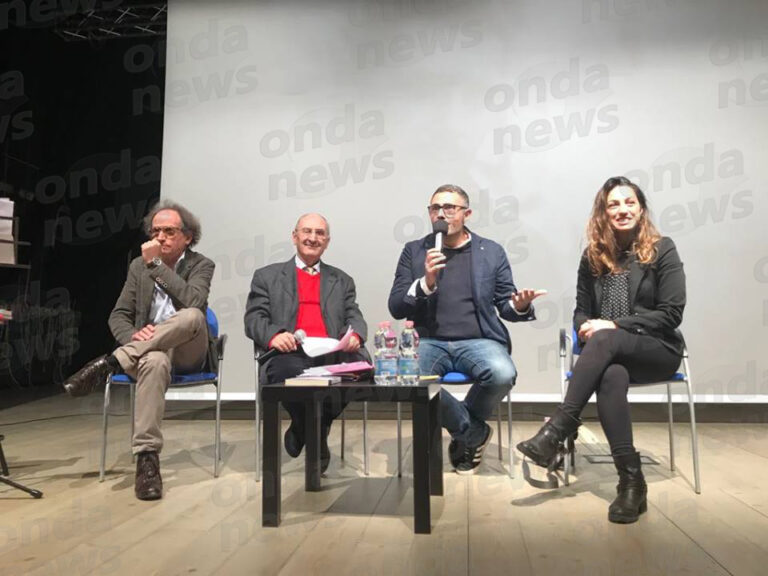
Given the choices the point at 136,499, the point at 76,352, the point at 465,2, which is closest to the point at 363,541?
the point at 136,499

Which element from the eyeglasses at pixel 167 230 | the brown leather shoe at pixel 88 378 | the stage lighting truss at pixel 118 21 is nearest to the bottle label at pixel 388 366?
the brown leather shoe at pixel 88 378

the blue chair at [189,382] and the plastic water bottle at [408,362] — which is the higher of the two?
the plastic water bottle at [408,362]

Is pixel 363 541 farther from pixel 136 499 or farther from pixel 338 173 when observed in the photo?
pixel 338 173

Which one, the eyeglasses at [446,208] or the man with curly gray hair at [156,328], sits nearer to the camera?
the man with curly gray hair at [156,328]

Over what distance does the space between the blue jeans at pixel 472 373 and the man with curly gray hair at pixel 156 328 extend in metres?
0.96

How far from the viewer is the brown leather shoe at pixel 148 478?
2219mm

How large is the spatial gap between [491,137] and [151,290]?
2314 millimetres

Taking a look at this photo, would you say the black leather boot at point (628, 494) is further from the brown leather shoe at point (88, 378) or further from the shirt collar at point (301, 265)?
the brown leather shoe at point (88, 378)

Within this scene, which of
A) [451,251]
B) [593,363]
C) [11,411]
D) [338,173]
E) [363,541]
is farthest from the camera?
[11,411]

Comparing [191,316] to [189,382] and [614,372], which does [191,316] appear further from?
[614,372]

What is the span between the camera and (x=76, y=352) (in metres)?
6.77

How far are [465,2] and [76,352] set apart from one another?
532 centimetres

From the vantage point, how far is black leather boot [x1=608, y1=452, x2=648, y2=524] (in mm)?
1923

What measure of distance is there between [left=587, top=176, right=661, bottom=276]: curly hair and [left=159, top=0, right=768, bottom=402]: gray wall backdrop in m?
1.47
